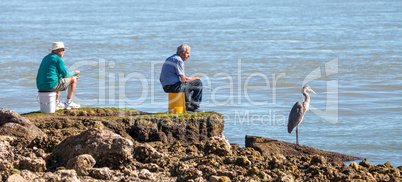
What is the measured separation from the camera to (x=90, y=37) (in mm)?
33688

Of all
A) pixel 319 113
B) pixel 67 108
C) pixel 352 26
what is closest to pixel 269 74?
pixel 319 113

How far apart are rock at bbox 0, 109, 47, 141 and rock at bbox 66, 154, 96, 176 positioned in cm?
177

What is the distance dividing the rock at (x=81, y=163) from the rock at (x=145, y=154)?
0.85 meters

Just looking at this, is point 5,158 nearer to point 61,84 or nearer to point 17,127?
point 17,127

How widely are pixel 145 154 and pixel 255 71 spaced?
15.0 metres

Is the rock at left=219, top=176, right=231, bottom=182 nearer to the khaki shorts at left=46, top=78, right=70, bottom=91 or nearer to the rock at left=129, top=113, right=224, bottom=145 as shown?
the rock at left=129, top=113, right=224, bottom=145

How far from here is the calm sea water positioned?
41.3 ft

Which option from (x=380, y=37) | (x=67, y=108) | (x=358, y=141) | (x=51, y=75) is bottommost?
(x=358, y=141)

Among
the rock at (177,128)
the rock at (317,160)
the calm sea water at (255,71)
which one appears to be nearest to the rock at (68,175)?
the rock at (177,128)

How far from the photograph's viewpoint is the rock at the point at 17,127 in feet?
25.6

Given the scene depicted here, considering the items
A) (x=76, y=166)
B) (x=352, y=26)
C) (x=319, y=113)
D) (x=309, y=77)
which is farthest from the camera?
(x=352, y=26)

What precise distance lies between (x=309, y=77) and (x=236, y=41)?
38.0 ft

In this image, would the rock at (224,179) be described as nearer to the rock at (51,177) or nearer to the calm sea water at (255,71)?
the rock at (51,177)

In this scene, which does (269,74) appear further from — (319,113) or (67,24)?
(67,24)
